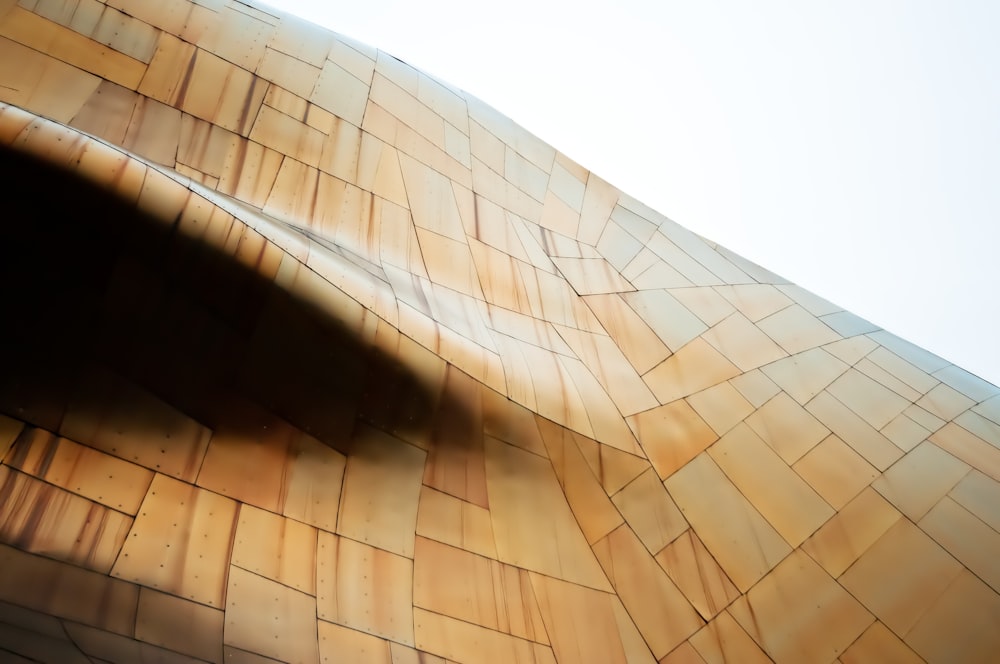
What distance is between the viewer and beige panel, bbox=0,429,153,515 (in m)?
5.00

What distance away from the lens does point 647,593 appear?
7.26 meters

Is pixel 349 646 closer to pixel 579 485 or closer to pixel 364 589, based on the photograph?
pixel 364 589

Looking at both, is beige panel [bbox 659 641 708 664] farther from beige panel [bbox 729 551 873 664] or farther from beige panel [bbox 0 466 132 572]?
beige panel [bbox 0 466 132 572]

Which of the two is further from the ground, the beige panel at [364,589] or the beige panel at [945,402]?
the beige panel at [945,402]

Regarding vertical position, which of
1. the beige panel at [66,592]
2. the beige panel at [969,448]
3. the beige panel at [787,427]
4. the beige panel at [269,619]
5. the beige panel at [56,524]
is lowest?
the beige panel at [269,619]

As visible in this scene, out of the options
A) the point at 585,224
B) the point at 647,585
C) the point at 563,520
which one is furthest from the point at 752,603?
the point at 585,224

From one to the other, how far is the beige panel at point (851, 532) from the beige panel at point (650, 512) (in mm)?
1318

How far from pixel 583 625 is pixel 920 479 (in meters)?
4.08

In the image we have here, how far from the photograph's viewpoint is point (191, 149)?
6.80m

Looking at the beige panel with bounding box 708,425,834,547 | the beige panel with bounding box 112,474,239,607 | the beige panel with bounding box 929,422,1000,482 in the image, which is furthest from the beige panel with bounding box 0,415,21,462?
the beige panel with bounding box 929,422,1000,482

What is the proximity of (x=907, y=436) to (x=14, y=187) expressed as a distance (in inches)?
334

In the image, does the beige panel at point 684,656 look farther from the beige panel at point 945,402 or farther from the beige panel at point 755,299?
the beige panel at point 755,299

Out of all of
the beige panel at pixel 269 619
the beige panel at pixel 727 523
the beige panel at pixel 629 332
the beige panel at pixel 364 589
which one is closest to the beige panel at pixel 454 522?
the beige panel at pixel 364 589

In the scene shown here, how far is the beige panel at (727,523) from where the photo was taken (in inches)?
304
